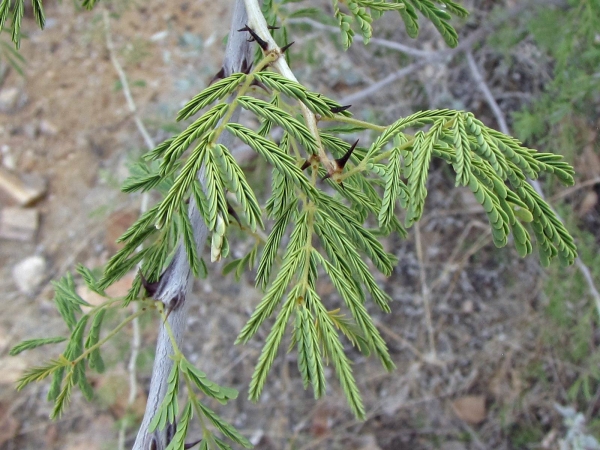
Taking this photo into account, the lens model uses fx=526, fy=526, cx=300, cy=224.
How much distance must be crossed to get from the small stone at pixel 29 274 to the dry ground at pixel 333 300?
0.17 feet

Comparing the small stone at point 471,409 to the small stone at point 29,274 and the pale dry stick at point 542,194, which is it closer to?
the pale dry stick at point 542,194

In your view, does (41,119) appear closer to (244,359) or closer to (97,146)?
(97,146)

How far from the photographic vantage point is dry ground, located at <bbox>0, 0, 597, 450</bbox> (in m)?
3.45

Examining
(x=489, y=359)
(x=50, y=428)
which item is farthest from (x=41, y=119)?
(x=489, y=359)

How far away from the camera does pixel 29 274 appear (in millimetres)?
3904

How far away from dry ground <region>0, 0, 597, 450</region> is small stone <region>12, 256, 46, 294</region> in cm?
5

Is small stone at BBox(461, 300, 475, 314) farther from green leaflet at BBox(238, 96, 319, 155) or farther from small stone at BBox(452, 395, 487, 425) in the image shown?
green leaflet at BBox(238, 96, 319, 155)

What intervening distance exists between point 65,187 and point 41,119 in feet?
2.16

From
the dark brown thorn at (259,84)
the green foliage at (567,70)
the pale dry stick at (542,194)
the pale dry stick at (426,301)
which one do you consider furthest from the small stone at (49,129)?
the dark brown thorn at (259,84)

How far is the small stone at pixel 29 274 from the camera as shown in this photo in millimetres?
3883

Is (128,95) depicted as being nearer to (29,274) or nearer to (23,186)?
(23,186)

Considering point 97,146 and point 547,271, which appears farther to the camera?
point 97,146

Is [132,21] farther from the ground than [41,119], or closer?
farther from the ground

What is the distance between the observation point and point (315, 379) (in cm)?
96
